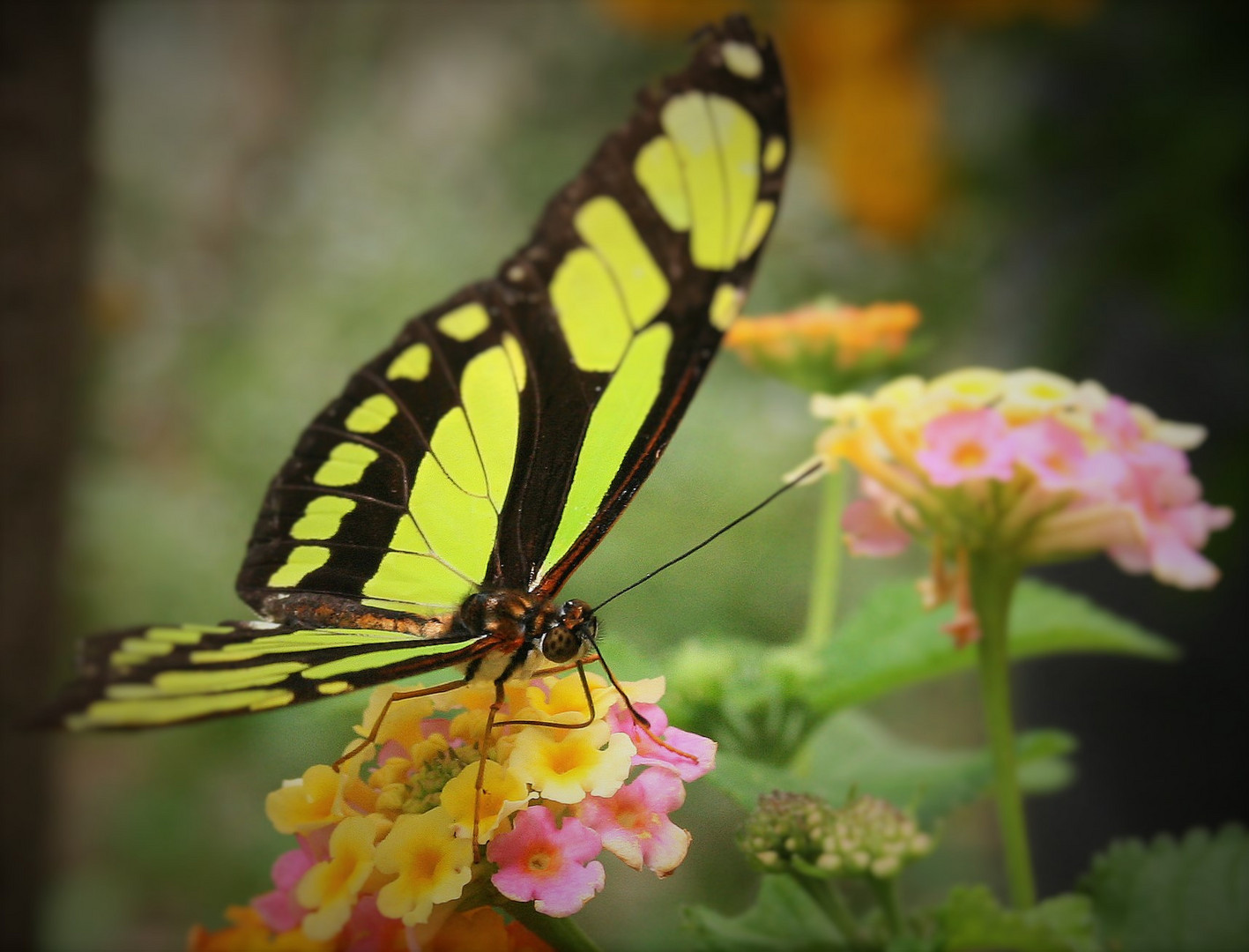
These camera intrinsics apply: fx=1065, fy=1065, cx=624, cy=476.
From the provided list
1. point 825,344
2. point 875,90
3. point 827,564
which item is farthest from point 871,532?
point 875,90

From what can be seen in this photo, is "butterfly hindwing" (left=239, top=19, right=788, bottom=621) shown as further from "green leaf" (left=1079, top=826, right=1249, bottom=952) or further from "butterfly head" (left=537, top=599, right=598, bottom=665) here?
"green leaf" (left=1079, top=826, right=1249, bottom=952)

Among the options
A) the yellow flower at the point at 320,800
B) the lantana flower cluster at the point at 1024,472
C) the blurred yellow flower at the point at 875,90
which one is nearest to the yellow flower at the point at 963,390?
the lantana flower cluster at the point at 1024,472

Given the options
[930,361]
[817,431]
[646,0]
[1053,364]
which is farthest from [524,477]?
[646,0]

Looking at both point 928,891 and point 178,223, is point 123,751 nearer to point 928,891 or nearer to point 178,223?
point 178,223

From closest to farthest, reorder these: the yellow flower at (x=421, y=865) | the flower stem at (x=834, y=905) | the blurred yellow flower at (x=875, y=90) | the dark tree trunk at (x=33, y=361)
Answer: the yellow flower at (x=421, y=865), the flower stem at (x=834, y=905), the dark tree trunk at (x=33, y=361), the blurred yellow flower at (x=875, y=90)

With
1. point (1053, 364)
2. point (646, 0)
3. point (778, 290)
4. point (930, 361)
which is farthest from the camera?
point (646, 0)

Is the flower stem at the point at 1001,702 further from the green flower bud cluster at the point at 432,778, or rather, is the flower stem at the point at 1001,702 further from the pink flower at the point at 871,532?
the green flower bud cluster at the point at 432,778
